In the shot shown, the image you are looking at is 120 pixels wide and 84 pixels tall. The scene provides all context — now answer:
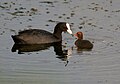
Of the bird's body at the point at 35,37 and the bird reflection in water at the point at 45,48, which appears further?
the bird's body at the point at 35,37

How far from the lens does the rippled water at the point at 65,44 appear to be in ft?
44.5

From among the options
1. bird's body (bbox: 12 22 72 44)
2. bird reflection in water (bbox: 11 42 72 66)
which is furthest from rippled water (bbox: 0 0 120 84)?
bird's body (bbox: 12 22 72 44)

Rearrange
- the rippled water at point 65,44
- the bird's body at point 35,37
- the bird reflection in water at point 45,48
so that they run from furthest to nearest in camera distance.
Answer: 1. the bird's body at point 35,37
2. the bird reflection in water at point 45,48
3. the rippled water at point 65,44

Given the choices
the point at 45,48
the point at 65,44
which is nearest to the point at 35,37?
the point at 45,48

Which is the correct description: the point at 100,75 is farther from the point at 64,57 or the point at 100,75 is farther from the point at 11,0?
the point at 11,0

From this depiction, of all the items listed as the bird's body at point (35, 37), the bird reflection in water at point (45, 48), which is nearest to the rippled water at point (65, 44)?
the bird reflection in water at point (45, 48)

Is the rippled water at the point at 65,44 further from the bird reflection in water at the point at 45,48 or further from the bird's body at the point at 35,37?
the bird's body at the point at 35,37

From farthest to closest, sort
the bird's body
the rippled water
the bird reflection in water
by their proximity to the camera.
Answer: the bird's body → the bird reflection in water → the rippled water

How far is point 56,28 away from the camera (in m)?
19.2

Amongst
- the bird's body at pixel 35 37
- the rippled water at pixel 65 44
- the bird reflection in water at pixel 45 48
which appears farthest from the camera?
the bird's body at pixel 35 37

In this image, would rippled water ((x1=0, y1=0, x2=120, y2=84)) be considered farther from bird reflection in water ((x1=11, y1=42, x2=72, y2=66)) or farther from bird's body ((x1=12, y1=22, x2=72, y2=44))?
bird's body ((x1=12, y1=22, x2=72, y2=44))

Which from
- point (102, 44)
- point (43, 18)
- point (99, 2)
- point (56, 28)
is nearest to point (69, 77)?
point (102, 44)

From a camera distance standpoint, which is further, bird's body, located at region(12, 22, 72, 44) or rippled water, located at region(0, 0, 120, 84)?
bird's body, located at region(12, 22, 72, 44)

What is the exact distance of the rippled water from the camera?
13.6m
